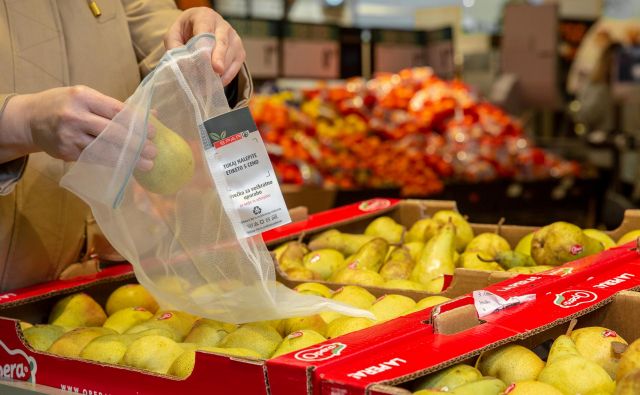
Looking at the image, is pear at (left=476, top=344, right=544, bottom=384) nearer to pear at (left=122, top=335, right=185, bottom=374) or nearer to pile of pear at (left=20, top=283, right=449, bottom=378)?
pile of pear at (left=20, top=283, right=449, bottom=378)

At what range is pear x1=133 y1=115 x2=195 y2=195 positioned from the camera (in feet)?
5.52

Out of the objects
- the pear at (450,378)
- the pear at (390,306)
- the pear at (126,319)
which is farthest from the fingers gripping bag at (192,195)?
the pear at (450,378)

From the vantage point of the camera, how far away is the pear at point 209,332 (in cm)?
178

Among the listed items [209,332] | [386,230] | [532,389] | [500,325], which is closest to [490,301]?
[500,325]

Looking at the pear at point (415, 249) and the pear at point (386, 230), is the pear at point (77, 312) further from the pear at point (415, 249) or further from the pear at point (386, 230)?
the pear at point (386, 230)

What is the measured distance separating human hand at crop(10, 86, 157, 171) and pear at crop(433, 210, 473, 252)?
1.23m

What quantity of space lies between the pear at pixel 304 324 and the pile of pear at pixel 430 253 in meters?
0.31

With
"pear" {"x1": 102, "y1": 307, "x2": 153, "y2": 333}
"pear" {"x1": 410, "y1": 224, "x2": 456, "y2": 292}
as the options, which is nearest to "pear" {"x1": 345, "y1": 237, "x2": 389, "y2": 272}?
"pear" {"x1": 410, "y1": 224, "x2": 456, "y2": 292}

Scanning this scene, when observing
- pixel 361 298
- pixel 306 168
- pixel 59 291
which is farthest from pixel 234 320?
pixel 306 168

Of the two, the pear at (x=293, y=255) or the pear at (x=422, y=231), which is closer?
the pear at (x=293, y=255)

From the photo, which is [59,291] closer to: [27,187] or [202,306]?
[27,187]

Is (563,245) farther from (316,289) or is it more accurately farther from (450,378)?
(450,378)

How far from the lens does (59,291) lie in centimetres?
215

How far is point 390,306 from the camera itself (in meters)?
1.87
